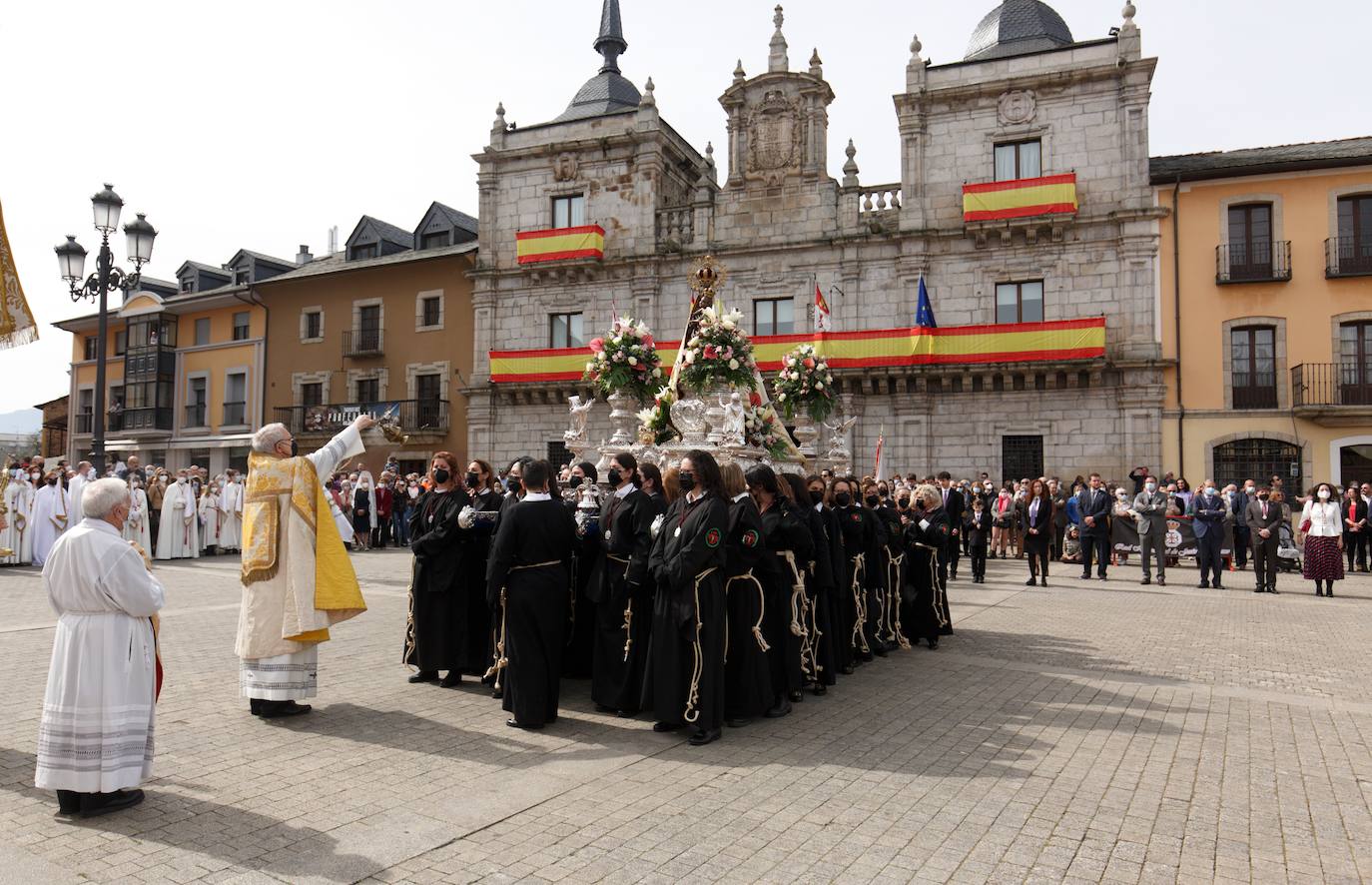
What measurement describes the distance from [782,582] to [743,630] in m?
0.71

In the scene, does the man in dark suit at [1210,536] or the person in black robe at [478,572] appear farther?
the man in dark suit at [1210,536]

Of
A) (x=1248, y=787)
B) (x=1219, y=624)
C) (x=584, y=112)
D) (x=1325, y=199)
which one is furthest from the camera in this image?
(x=584, y=112)

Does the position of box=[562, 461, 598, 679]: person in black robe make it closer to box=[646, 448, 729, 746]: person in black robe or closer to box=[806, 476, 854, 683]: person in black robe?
box=[646, 448, 729, 746]: person in black robe

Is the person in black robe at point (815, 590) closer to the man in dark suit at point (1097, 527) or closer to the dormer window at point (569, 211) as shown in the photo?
Answer: the man in dark suit at point (1097, 527)

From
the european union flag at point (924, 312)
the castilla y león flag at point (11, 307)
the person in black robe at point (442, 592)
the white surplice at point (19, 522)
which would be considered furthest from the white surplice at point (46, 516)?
the european union flag at point (924, 312)

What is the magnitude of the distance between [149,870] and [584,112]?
33254 mm

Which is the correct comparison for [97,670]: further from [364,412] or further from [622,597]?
[364,412]

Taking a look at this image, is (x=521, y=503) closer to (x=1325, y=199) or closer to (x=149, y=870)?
(x=149, y=870)

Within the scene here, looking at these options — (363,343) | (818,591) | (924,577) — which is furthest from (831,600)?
(363,343)

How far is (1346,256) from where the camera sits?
2412cm

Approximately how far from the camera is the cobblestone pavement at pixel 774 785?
4297 mm

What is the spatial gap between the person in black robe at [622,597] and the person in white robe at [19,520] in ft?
52.4

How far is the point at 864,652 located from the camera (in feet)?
31.2

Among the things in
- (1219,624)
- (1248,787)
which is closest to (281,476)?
(1248,787)
